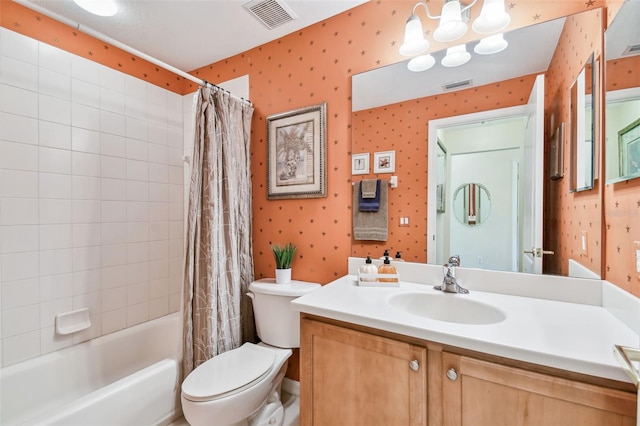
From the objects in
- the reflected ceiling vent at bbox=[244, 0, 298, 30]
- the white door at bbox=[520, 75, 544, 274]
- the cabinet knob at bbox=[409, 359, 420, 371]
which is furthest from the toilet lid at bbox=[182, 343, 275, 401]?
the reflected ceiling vent at bbox=[244, 0, 298, 30]

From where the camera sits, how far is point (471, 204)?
1314 mm

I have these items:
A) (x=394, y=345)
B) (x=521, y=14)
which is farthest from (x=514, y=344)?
(x=521, y=14)

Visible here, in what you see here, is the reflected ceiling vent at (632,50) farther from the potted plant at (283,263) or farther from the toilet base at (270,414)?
the toilet base at (270,414)

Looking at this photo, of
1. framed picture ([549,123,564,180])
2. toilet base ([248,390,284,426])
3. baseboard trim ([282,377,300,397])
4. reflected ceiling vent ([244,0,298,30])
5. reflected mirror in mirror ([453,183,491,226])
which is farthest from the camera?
baseboard trim ([282,377,300,397])

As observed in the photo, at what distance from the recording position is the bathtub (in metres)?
1.21

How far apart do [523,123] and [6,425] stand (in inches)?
113

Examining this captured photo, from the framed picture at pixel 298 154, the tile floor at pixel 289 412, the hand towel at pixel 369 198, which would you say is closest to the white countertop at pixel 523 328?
the hand towel at pixel 369 198

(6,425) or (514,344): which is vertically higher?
(514,344)

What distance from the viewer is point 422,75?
1422 mm

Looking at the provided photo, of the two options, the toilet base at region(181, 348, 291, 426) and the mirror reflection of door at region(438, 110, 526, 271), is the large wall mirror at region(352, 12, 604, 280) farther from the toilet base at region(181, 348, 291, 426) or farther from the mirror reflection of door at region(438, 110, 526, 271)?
the toilet base at region(181, 348, 291, 426)

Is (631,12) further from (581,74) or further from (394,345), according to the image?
(394,345)

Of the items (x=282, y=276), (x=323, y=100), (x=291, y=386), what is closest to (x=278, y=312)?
(x=282, y=276)

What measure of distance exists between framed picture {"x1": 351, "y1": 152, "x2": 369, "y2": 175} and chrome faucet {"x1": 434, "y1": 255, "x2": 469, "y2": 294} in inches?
25.8

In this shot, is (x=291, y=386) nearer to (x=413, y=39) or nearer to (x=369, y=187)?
(x=369, y=187)
